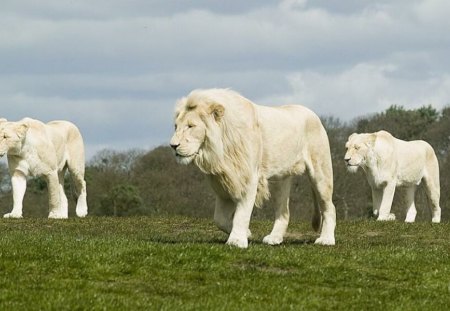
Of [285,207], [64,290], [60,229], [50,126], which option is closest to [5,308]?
[64,290]

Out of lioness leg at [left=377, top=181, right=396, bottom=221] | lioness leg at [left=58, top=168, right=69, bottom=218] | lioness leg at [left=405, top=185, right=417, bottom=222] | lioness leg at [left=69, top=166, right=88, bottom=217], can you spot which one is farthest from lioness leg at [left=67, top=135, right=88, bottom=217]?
lioness leg at [left=405, top=185, right=417, bottom=222]

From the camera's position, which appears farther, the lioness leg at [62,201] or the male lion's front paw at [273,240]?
the lioness leg at [62,201]

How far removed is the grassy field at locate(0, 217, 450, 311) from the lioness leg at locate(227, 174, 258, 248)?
398mm

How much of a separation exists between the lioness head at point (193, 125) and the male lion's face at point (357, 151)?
12955mm

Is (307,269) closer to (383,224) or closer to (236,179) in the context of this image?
(236,179)

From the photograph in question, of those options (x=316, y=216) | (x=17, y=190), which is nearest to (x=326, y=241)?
(x=316, y=216)

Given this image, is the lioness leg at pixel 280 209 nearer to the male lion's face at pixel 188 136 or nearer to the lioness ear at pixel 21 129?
the male lion's face at pixel 188 136

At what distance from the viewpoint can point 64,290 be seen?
13352 mm

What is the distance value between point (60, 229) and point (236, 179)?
23.4ft

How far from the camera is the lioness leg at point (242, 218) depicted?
16875 mm

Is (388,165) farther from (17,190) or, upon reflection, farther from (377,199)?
(17,190)

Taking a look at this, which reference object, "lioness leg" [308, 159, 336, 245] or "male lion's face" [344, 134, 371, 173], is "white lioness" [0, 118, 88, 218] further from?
"lioness leg" [308, 159, 336, 245]

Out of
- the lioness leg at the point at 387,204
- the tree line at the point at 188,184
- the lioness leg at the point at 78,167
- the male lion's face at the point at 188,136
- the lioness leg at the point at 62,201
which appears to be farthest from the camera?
the tree line at the point at 188,184

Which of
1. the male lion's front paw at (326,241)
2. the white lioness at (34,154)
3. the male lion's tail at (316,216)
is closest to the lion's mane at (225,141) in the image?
the male lion's front paw at (326,241)
